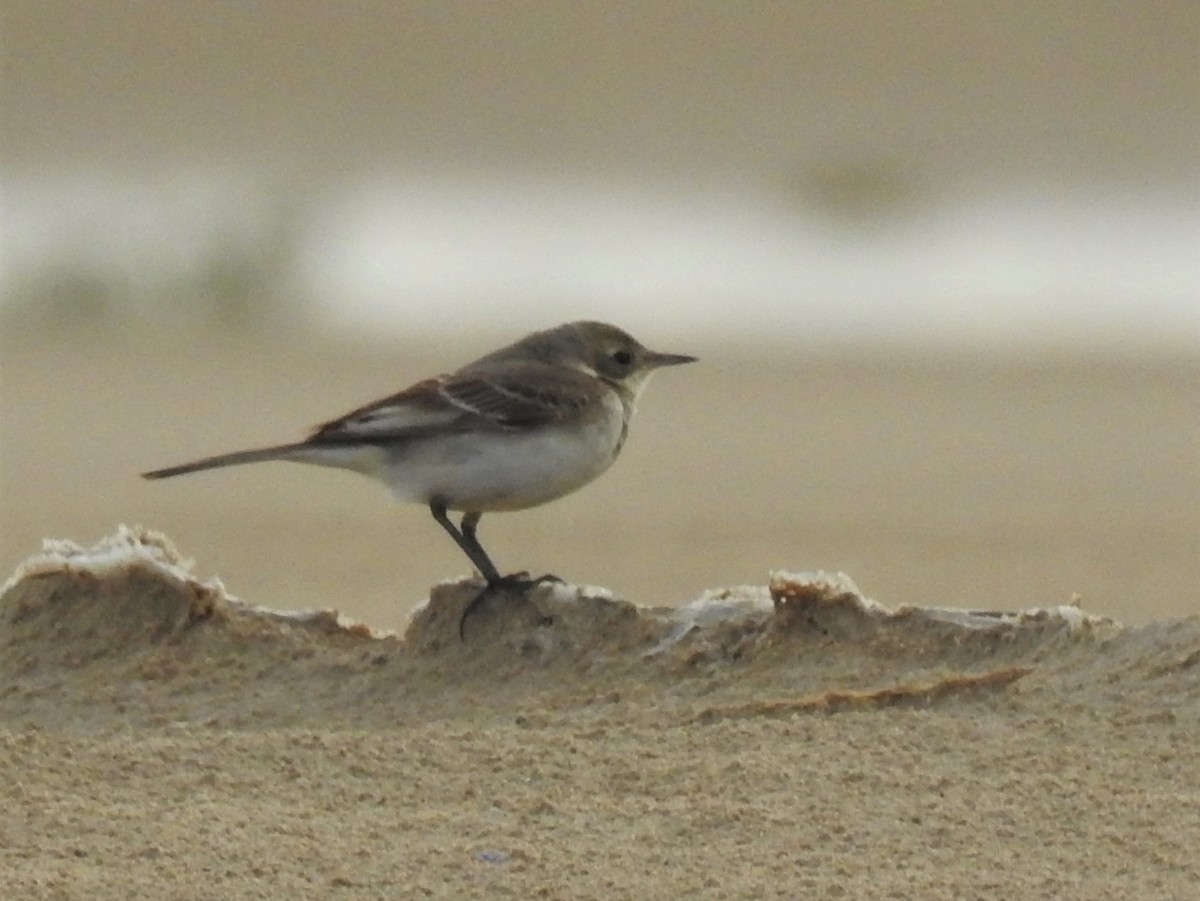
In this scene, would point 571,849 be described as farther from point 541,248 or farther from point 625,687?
point 541,248

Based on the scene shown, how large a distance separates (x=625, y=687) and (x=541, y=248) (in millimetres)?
22908

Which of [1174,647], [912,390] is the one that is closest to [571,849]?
[1174,647]

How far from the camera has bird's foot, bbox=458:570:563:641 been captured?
6.91m

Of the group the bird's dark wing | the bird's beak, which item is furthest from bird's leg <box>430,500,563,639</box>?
the bird's beak

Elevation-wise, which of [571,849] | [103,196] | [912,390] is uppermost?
[103,196]

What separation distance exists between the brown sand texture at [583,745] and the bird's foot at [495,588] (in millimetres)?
27

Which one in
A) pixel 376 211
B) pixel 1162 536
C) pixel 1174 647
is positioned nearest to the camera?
pixel 1174 647

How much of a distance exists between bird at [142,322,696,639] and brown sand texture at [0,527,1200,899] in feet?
4.32

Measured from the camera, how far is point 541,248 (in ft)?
96.1

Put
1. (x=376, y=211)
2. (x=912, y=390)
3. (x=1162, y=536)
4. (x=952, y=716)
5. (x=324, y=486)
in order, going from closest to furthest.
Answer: (x=952, y=716), (x=1162, y=536), (x=324, y=486), (x=912, y=390), (x=376, y=211)

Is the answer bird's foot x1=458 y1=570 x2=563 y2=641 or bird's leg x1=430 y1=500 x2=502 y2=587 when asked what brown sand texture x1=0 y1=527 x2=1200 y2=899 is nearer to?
bird's foot x1=458 y1=570 x2=563 y2=641

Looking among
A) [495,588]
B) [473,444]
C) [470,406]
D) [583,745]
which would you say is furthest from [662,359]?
[583,745]

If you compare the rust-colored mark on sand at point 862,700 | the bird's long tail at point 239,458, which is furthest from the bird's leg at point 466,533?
the rust-colored mark on sand at point 862,700

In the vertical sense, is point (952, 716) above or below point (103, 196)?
below
